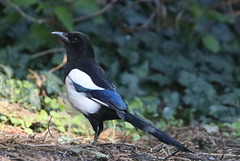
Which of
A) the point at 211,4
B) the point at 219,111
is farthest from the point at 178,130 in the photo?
the point at 211,4

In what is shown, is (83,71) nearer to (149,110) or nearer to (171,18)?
(149,110)

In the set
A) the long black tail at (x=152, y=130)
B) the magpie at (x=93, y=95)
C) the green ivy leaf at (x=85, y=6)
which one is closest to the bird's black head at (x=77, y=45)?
the magpie at (x=93, y=95)

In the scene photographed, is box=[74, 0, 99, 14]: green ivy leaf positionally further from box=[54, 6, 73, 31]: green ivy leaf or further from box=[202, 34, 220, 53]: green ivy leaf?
box=[202, 34, 220, 53]: green ivy leaf

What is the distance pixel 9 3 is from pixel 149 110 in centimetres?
225

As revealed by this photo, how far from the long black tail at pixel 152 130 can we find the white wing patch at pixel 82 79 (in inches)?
11.9

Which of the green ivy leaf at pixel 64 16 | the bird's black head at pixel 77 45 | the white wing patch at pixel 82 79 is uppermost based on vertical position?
the green ivy leaf at pixel 64 16

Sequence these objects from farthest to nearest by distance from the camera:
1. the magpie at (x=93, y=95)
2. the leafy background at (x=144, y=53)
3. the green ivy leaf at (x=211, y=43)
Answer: the green ivy leaf at (x=211, y=43) < the leafy background at (x=144, y=53) < the magpie at (x=93, y=95)

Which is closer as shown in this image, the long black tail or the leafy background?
the long black tail

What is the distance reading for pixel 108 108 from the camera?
3053 mm

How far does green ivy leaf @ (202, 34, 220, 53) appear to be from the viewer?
611 cm

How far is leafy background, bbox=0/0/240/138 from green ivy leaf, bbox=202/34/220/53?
0.02 m

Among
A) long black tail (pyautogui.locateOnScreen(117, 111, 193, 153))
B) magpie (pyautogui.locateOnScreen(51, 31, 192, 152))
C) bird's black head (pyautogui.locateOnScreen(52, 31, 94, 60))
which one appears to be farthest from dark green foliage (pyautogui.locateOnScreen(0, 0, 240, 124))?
long black tail (pyautogui.locateOnScreen(117, 111, 193, 153))

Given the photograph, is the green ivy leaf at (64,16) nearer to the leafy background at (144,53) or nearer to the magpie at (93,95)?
the leafy background at (144,53)

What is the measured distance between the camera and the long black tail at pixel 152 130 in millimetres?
2704
